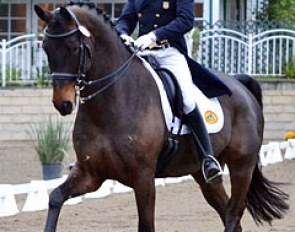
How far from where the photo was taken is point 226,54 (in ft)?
79.0

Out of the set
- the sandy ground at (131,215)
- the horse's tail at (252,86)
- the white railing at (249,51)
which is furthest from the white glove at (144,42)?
the white railing at (249,51)

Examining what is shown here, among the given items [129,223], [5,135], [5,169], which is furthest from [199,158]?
[5,135]

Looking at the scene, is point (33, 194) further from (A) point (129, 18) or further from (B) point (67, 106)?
(B) point (67, 106)

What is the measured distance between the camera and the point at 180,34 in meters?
9.21

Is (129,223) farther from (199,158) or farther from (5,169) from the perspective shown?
(5,169)

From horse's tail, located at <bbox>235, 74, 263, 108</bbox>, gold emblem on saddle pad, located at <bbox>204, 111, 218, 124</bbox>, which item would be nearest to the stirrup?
gold emblem on saddle pad, located at <bbox>204, 111, 218, 124</bbox>

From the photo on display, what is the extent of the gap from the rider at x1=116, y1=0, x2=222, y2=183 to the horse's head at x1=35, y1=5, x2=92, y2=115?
0.86m

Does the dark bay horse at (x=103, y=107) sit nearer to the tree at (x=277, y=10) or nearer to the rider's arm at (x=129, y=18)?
the rider's arm at (x=129, y=18)

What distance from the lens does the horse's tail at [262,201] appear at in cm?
1064

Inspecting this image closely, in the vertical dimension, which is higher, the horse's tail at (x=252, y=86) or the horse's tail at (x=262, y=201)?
the horse's tail at (x=252, y=86)

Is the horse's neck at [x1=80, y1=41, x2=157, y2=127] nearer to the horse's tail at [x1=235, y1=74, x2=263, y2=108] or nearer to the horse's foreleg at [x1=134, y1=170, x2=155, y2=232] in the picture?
the horse's foreleg at [x1=134, y1=170, x2=155, y2=232]

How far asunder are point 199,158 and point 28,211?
13.5 feet

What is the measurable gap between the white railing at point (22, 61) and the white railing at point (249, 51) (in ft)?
11.1

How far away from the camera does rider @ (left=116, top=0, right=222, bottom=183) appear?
30.0ft
